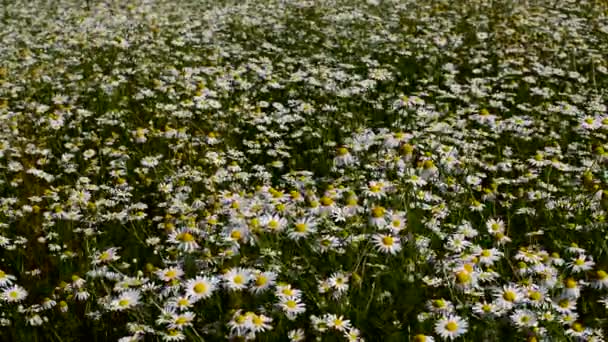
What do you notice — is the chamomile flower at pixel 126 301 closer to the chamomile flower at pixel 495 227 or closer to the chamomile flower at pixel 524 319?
the chamomile flower at pixel 524 319

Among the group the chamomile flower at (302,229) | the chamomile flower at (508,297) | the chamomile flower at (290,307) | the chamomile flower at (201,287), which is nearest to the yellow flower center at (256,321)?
the chamomile flower at (290,307)

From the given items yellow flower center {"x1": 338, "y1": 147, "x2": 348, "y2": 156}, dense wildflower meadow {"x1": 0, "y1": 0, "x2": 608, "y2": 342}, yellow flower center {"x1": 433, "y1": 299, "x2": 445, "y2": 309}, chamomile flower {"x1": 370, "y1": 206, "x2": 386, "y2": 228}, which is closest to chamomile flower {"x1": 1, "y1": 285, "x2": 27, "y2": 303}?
dense wildflower meadow {"x1": 0, "y1": 0, "x2": 608, "y2": 342}

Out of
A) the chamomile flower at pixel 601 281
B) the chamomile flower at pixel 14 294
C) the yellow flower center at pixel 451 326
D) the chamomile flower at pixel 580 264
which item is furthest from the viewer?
the chamomile flower at pixel 14 294

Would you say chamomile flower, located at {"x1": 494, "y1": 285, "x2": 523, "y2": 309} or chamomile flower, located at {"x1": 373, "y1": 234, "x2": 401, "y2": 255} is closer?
chamomile flower, located at {"x1": 494, "y1": 285, "x2": 523, "y2": 309}

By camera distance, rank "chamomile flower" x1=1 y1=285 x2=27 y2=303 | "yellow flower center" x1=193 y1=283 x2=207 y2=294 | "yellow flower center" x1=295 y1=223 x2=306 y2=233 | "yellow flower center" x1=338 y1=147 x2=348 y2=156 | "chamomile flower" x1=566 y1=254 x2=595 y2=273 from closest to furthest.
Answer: "yellow flower center" x1=193 y1=283 x2=207 y2=294 → "chamomile flower" x1=566 y1=254 x2=595 y2=273 → "yellow flower center" x1=295 y1=223 x2=306 y2=233 → "chamomile flower" x1=1 y1=285 x2=27 y2=303 → "yellow flower center" x1=338 y1=147 x2=348 y2=156

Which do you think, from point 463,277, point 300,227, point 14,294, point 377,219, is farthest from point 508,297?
point 14,294

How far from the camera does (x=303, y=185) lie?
4535 mm

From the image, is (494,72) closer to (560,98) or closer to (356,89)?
(560,98)

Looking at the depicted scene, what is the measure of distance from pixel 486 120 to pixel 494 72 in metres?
2.31

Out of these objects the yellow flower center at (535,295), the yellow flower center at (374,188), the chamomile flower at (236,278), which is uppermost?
the chamomile flower at (236,278)

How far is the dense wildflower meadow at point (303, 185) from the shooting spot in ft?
10.6

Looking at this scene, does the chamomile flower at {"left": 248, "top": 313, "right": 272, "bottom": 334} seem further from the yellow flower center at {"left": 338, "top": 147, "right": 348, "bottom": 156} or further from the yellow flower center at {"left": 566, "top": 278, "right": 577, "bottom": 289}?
the yellow flower center at {"left": 338, "top": 147, "right": 348, "bottom": 156}

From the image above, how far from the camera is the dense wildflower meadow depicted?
10.6 feet

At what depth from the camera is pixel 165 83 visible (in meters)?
7.10
